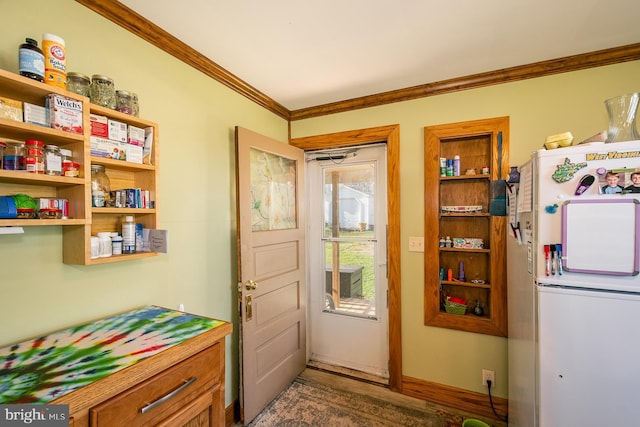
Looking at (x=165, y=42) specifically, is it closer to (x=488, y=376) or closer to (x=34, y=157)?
(x=34, y=157)

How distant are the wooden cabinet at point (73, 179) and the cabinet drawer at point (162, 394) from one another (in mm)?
538

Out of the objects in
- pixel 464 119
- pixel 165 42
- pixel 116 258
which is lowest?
pixel 116 258

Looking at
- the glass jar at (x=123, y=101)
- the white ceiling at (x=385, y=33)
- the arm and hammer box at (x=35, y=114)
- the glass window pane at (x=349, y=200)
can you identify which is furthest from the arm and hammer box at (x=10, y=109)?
the glass window pane at (x=349, y=200)

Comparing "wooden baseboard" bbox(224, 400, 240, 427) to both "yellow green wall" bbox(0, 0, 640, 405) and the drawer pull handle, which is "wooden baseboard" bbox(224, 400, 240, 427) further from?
the drawer pull handle

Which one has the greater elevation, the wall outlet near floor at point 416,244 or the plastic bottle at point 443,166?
the plastic bottle at point 443,166

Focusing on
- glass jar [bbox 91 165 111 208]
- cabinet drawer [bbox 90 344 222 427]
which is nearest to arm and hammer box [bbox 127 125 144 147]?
glass jar [bbox 91 165 111 208]

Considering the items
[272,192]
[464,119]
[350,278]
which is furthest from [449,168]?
[272,192]

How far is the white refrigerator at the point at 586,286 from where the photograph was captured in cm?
103

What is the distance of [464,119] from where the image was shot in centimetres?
202

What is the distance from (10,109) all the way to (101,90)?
0.32 m

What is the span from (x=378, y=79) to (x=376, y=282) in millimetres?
1700

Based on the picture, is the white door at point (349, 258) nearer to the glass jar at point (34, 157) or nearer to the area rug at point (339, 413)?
the area rug at point (339, 413)

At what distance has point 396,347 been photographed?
2201 mm

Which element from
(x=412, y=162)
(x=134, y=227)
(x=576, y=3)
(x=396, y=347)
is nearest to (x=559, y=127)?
(x=576, y=3)
